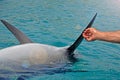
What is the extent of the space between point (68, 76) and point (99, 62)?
1.42m

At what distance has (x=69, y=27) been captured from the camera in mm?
10266

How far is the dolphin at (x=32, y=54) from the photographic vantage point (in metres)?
5.02

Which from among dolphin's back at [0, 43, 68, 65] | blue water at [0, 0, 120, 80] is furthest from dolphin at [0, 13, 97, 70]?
blue water at [0, 0, 120, 80]

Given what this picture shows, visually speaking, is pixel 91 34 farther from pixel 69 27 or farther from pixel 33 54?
pixel 69 27

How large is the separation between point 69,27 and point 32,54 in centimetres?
509

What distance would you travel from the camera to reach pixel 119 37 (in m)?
4.20

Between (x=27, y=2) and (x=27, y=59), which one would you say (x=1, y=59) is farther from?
(x=27, y=2)

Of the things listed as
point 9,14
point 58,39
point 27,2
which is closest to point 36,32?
point 58,39

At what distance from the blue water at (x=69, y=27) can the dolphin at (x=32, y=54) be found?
0.84 feet

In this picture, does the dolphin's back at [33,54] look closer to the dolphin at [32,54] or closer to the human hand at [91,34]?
the dolphin at [32,54]

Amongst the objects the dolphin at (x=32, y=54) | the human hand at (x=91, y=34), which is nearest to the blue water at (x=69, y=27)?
the dolphin at (x=32, y=54)

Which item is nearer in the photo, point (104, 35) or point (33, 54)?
point (104, 35)

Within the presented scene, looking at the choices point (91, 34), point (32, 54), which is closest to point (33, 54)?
point (32, 54)

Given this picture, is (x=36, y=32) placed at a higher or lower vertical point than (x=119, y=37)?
lower
